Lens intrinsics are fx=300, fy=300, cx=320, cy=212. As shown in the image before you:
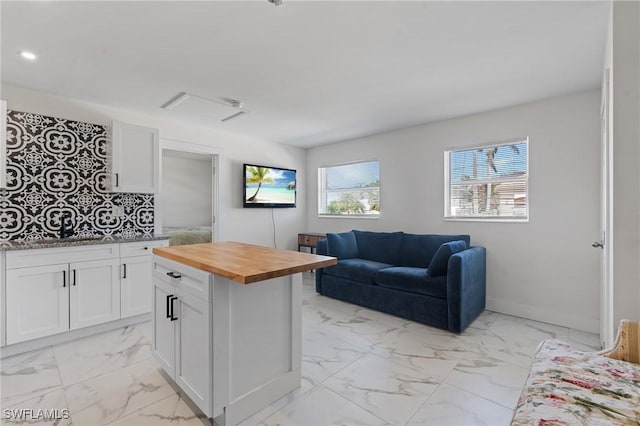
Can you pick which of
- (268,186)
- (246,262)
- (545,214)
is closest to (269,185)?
(268,186)

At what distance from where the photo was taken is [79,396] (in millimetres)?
1893

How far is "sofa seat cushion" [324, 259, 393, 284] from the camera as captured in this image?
3543 millimetres

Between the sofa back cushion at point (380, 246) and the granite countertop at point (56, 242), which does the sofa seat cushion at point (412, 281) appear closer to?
the sofa back cushion at point (380, 246)

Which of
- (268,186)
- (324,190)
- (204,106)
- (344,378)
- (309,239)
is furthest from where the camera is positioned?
(324,190)

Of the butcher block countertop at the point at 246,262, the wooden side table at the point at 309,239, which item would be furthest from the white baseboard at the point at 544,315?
the butcher block countertop at the point at 246,262

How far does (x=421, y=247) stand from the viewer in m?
3.72

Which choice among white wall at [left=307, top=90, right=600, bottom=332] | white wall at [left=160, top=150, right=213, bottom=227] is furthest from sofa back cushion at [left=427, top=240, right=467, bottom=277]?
white wall at [left=160, top=150, right=213, bottom=227]

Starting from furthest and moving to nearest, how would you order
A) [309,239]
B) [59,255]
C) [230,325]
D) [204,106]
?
1. [309,239]
2. [204,106]
3. [59,255]
4. [230,325]

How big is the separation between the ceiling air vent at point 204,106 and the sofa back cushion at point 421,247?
2631mm

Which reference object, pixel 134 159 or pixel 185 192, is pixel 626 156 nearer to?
pixel 134 159

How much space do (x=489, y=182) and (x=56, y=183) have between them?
4.78 metres

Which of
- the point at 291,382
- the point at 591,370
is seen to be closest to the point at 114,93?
the point at 291,382

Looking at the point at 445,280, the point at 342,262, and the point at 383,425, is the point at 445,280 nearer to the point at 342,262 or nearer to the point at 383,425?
the point at 342,262

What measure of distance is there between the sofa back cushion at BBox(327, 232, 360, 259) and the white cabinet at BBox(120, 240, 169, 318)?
84.6 inches
